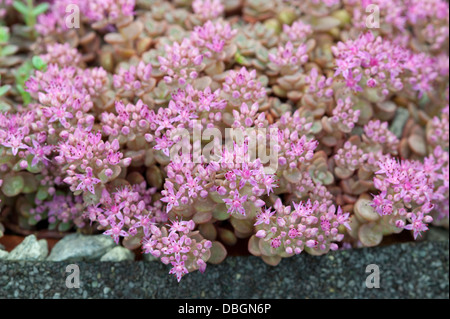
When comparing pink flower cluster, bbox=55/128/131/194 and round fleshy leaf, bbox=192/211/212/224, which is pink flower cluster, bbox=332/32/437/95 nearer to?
round fleshy leaf, bbox=192/211/212/224

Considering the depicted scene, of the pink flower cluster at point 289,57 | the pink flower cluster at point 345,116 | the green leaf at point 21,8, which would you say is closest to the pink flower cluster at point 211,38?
the pink flower cluster at point 289,57

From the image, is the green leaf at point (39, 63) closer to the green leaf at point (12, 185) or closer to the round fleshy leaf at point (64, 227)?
the green leaf at point (12, 185)

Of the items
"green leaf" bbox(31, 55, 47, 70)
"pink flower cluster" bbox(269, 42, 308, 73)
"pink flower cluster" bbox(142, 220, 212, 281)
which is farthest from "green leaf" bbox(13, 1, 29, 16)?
"pink flower cluster" bbox(142, 220, 212, 281)

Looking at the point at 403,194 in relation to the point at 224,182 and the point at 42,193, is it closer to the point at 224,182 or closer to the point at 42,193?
the point at 224,182

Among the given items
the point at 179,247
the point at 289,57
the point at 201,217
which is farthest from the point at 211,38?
the point at 179,247

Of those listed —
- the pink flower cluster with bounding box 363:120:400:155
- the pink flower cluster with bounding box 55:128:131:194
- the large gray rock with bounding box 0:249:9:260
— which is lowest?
the large gray rock with bounding box 0:249:9:260

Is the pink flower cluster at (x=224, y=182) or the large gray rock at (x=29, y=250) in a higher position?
the pink flower cluster at (x=224, y=182)
